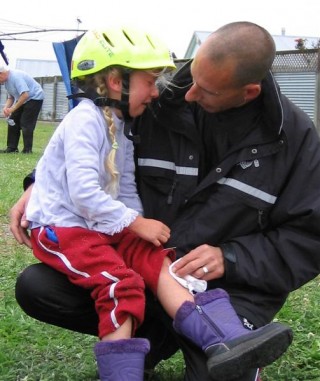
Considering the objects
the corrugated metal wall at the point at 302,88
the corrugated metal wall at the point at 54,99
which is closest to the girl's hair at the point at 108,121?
the corrugated metal wall at the point at 302,88

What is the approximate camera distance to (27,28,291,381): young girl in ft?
7.87

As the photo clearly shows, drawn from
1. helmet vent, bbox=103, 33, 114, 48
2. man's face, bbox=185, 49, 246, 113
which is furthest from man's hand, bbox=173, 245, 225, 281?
helmet vent, bbox=103, 33, 114, 48

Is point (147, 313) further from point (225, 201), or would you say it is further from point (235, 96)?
point (235, 96)

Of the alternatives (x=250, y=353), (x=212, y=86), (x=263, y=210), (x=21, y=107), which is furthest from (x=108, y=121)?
(x=21, y=107)

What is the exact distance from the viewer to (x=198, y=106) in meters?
2.93

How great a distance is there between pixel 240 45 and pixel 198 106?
1.17 feet

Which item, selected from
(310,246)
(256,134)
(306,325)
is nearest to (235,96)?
(256,134)

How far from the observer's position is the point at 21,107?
13180 mm

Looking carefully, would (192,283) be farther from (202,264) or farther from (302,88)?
(302,88)

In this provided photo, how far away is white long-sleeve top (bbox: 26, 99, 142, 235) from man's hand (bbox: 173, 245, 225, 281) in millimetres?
248

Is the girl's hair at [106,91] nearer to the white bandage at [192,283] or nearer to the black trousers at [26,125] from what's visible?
the white bandage at [192,283]

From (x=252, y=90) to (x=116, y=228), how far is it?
72cm

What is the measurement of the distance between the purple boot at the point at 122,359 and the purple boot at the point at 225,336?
0.57 ft

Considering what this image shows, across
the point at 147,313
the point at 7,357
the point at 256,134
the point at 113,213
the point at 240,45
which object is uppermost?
the point at 240,45
